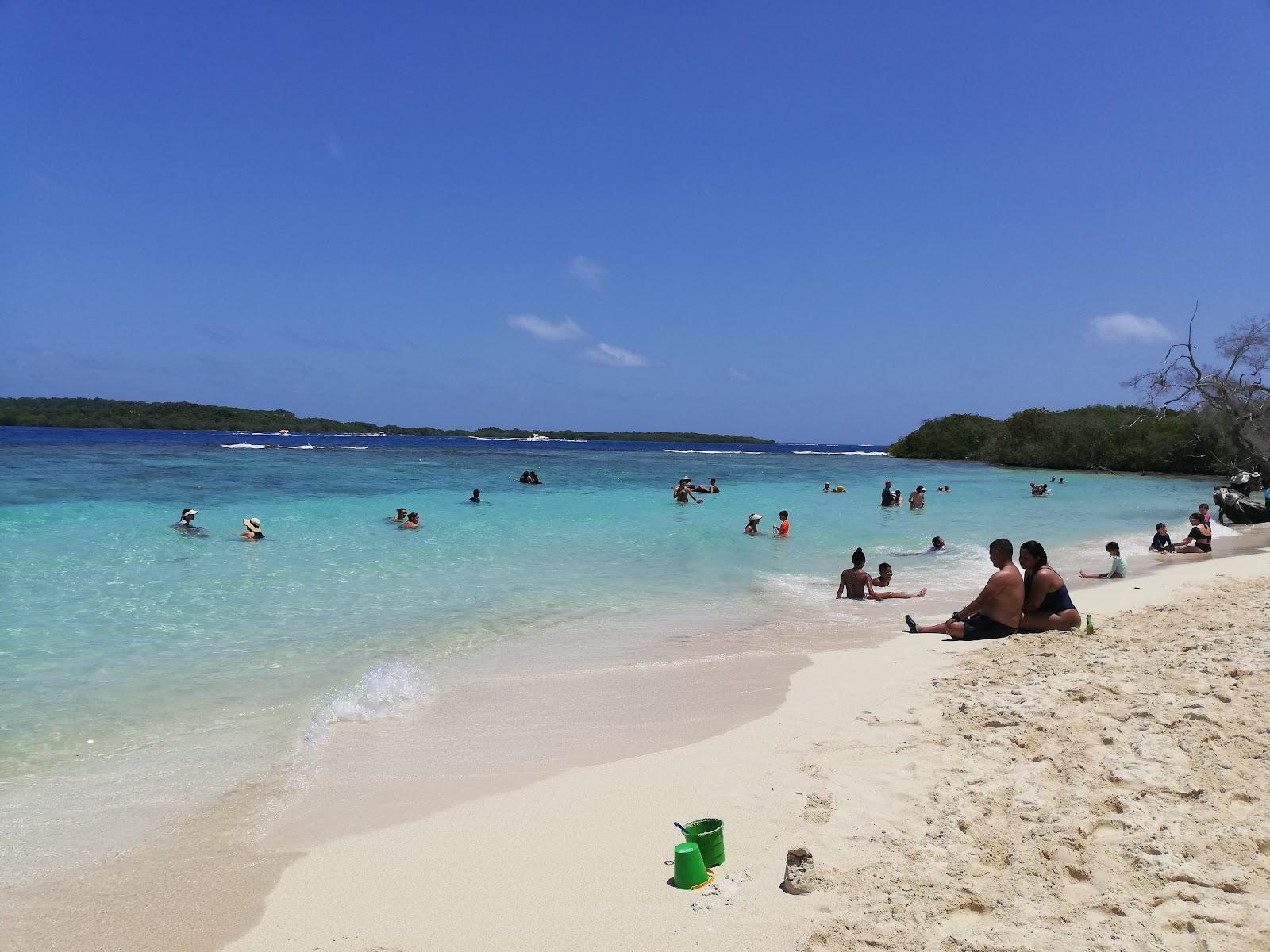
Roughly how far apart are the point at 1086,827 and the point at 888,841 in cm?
94

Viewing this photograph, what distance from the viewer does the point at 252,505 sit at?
22.5 meters

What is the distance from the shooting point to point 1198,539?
15.9m


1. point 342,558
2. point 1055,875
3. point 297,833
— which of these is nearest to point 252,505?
point 342,558

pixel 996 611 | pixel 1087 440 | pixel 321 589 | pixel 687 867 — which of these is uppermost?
pixel 1087 440

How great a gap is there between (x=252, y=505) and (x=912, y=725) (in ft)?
72.4

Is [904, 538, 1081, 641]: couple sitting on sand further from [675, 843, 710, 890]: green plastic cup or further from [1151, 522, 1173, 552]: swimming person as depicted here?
[1151, 522, 1173, 552]: swimming person

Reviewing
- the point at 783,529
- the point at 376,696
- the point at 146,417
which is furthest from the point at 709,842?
the point at 146,417

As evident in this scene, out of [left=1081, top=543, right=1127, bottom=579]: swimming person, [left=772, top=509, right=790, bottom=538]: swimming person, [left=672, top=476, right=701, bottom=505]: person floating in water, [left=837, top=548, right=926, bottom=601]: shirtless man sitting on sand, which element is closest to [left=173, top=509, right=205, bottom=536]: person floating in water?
[left=772, top=509, right=790, bottom=538]: swimming person

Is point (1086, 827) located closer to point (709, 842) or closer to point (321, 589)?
point (709, 842)

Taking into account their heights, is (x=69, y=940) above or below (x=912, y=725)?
below

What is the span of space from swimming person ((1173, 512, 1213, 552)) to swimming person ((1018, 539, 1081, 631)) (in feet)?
34.4

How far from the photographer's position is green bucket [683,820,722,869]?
3.48 m

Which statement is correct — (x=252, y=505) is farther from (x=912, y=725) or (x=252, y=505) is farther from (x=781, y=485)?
(x=781, y=485)

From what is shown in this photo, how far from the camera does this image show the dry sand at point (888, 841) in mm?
2990
